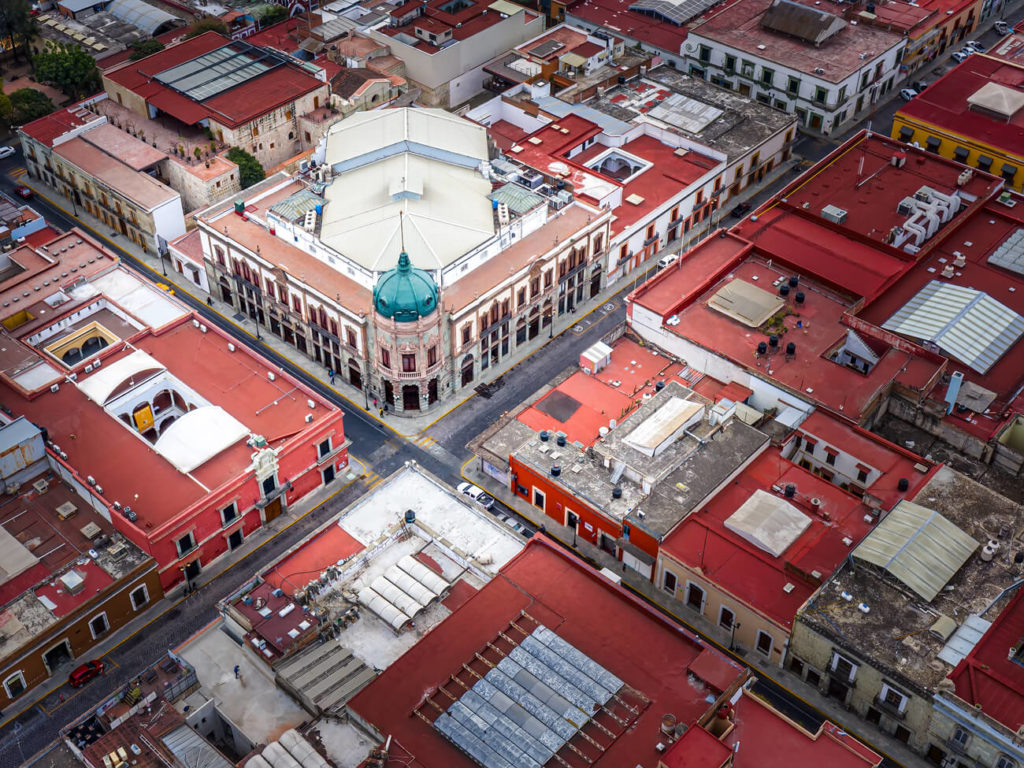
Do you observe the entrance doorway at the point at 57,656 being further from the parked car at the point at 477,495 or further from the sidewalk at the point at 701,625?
the sidewalk at the point at 701,625

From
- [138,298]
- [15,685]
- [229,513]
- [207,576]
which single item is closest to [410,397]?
[229,513]

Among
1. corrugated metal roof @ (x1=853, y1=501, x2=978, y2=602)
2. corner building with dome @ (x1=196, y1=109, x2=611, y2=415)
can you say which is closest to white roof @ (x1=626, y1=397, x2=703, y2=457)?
corrugated metal roof @ (x1=853, y1=501, x2=978, y2=602)

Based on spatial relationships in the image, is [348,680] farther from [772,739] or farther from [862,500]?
[862,500]

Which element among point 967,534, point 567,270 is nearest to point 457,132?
point 567,270

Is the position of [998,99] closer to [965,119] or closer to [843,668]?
[965,119]

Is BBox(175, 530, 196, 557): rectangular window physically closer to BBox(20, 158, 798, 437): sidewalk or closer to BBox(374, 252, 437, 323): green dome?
BBox(20, 158, 798, 437): sidewalk

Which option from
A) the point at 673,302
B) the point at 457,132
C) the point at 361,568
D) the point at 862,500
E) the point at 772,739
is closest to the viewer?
the point at 772,739
